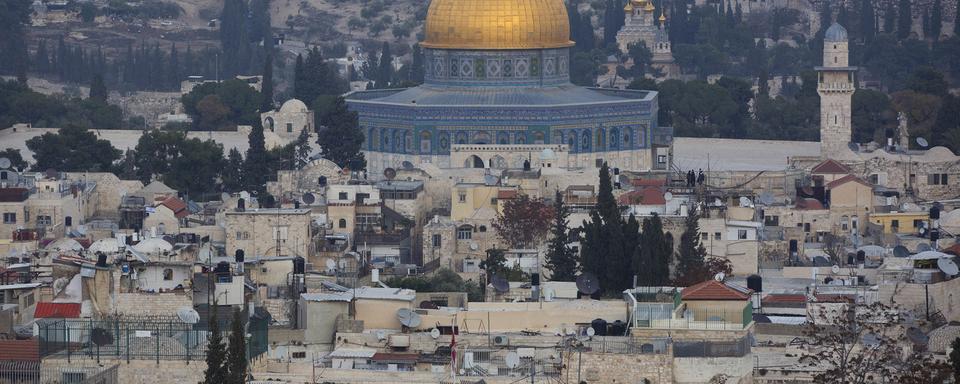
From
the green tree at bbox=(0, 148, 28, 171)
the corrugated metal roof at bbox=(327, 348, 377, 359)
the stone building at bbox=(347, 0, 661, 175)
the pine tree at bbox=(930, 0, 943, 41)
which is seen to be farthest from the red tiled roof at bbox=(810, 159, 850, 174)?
the pine tree at bbox=(930, 0, 943, 41)

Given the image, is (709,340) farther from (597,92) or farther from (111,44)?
(111,44)

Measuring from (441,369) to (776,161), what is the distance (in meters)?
32.9

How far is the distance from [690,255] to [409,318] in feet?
26.1

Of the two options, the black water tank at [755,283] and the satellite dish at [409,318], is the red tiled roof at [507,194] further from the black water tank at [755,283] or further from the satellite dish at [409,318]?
the satellite dish at [409,318]

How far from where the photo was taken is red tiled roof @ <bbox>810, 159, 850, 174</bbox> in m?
54.4

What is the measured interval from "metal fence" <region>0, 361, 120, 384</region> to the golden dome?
30.8 meters

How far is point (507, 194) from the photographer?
49.7 metres

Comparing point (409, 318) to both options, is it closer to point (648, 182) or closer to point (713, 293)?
point (713, 293)

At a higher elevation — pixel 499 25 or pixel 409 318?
pixel 499 25

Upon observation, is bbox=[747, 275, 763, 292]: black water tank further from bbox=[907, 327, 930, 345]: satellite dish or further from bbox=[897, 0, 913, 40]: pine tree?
bbox=[897, 0, 913, 40]: pine tree

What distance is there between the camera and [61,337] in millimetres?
33406

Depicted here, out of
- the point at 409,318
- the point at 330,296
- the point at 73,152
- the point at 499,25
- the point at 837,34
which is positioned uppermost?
the point at 499,25

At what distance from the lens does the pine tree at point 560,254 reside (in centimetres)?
4312

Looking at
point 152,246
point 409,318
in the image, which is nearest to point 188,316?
point 409,318
